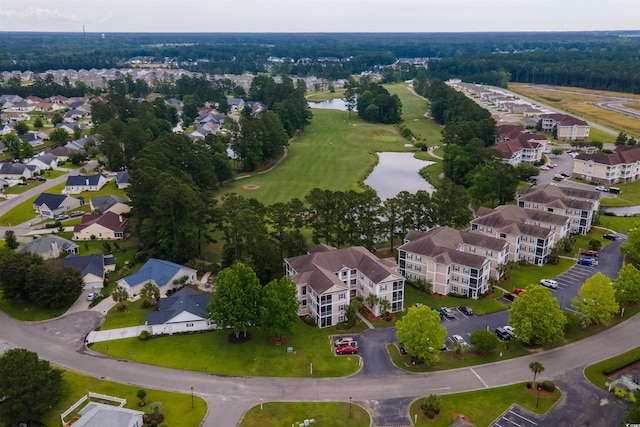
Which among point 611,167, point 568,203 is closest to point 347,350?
point 568,203

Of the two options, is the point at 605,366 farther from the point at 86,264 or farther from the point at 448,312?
the point at 86,264

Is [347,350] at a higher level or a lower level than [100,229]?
lower

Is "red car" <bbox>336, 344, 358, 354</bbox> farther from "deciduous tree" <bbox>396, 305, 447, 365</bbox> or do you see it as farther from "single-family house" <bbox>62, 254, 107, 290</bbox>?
"single-family house" <bbox>62, 254, 107, 290</bbox>

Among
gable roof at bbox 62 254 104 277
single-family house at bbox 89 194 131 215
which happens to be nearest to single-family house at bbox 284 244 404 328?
gable roof at bbox 62 254 104 277

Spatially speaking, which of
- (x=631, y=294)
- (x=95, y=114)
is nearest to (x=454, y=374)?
(x=631, y=294)

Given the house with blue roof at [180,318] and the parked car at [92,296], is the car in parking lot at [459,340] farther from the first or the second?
the parked car at [92,296]

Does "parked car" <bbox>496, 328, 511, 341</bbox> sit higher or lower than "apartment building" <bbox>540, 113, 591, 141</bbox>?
lower
